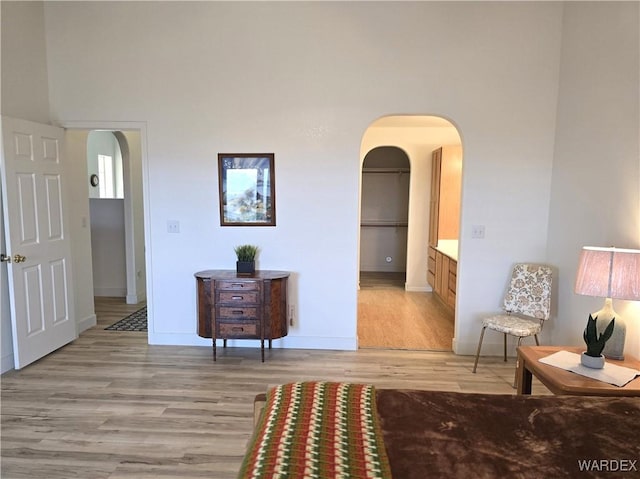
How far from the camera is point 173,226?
3857 mm

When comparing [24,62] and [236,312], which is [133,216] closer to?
[24,62]

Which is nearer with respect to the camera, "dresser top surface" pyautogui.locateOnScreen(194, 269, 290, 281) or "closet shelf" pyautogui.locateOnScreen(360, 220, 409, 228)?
"dresser top surface" pyautogui.locateOnScreen(194, 269, 290, 281)

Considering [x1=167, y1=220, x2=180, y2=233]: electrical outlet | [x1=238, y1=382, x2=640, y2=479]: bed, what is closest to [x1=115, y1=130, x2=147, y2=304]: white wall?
[x1=167, y1=220, x2=180, y2=233]: electrical outlet

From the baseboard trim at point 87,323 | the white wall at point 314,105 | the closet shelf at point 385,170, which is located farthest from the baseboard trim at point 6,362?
the closet shelf at point 385,170

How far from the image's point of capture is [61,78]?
12.4ft

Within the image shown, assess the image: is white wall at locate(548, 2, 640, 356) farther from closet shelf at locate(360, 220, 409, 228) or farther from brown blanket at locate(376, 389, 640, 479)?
closet shelf at locate(360, 220, 409, 228)

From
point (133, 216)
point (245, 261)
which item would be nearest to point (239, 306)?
point (245, 261)

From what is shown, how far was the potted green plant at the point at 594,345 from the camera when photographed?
6.98ft

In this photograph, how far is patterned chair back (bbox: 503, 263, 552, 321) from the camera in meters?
→ 3.38

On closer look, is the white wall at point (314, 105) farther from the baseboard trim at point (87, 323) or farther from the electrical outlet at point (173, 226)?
the baseboard trim at point (87, 323)

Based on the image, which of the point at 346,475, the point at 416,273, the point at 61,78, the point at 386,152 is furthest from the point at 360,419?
the point at 386,152

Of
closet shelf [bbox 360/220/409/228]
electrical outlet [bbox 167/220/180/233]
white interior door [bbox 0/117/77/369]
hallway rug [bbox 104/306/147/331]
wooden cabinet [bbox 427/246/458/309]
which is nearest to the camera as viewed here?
white interior door [bbox 0/117/77/369]

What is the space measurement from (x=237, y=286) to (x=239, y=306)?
0.58ft

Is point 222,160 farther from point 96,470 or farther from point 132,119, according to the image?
point 96,470
